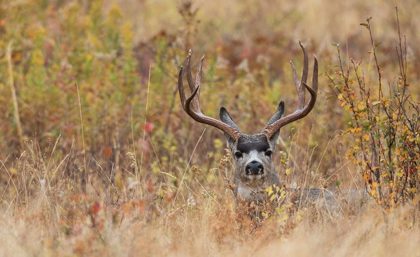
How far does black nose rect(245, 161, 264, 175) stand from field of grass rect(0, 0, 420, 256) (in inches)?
8.8

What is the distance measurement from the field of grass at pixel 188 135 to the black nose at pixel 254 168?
22 centimetres

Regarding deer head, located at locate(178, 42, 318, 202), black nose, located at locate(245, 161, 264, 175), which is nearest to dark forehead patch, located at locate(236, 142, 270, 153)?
deer head, located at locate(178, 42, 318, 202)

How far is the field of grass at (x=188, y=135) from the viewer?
5.24 metres

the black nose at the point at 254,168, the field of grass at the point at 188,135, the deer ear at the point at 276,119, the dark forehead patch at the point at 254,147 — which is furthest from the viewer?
the deer ear at the point at 276,119

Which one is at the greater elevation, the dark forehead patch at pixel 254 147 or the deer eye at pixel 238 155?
the dark forehead patch at pixel 254 147

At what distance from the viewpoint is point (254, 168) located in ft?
21.5

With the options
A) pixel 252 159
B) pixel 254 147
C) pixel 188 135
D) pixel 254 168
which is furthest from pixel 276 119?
pixel 188 135

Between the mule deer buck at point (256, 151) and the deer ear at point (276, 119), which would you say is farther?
the deer ear at point (276, 119)

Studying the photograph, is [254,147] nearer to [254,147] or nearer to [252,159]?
[254,147]

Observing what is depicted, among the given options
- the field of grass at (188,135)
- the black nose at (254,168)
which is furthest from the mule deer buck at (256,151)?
the field of grass at (188,135)

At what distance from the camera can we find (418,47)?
14.0m

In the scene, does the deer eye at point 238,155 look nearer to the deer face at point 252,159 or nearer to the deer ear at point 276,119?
the deer face at point 252,159

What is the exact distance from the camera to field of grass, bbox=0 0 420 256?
206 inches

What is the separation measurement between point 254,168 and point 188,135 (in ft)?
9.72
